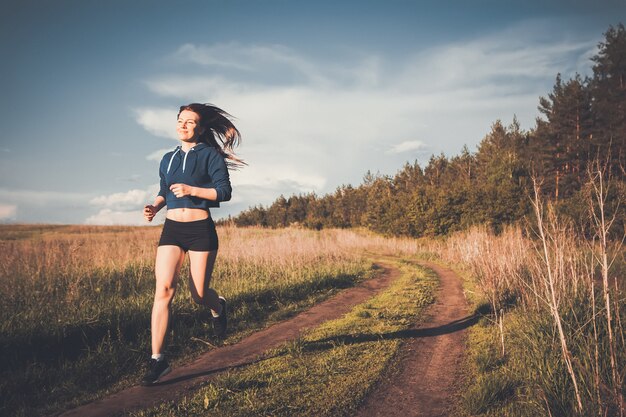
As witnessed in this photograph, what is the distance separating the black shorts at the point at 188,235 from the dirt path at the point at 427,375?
2.18 metres

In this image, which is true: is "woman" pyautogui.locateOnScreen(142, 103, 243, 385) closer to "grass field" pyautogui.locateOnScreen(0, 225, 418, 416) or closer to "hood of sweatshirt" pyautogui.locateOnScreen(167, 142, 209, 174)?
"hood of sweatshirt" pyautogui.locateOnScreen(167, 142, 209, 174)

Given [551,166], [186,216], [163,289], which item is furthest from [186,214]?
[551,166]

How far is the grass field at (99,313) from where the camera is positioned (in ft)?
12.0

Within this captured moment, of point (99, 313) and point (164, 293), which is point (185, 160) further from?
point (99, 313)

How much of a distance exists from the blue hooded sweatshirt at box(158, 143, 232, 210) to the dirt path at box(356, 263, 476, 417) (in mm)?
2422

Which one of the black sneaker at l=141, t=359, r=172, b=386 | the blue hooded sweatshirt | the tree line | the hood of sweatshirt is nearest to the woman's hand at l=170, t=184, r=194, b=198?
the blue hooded sweatshirt

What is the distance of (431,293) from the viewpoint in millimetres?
8742

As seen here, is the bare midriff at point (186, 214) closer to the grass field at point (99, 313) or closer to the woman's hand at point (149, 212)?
the woman's hand at point (149, 212)

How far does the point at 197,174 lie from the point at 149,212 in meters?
0.65

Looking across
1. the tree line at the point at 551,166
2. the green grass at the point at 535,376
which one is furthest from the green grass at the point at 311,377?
the tree line at the point at 551,166

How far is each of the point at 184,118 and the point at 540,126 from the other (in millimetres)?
43615

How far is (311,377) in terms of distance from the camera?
360cm

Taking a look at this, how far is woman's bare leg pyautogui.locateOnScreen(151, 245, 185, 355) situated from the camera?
3.50m

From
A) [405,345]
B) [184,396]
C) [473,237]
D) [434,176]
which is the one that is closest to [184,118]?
[184,396]
